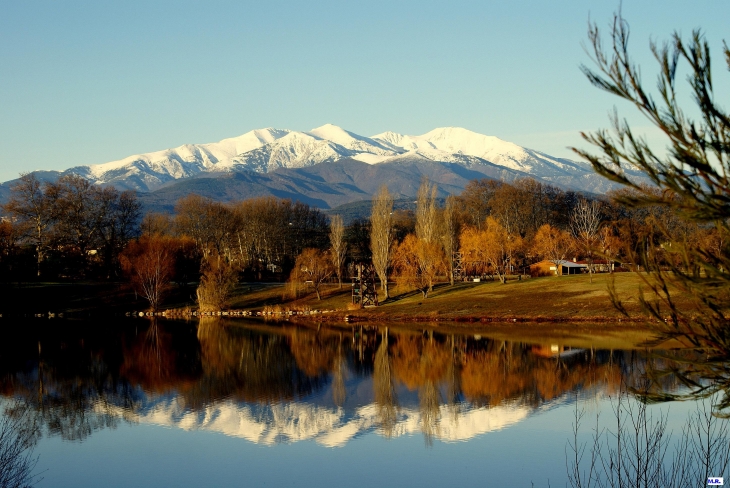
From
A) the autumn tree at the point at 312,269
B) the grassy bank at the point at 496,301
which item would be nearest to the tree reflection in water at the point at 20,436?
the grassy bank at the point at 496,301

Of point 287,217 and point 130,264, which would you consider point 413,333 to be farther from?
point 287,217

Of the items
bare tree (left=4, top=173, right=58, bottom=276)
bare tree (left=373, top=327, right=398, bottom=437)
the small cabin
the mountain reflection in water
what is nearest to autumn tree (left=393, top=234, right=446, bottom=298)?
the small cabin

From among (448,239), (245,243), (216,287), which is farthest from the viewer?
(245,243)

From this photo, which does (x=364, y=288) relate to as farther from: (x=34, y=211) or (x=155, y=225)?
(x=155, y=225)

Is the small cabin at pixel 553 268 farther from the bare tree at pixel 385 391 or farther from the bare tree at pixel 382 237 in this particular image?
the bare tree at pixel 385 391

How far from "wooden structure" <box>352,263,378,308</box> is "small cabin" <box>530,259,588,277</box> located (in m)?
21.9

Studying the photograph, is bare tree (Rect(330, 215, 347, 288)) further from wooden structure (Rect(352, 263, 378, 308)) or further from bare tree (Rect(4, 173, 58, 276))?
bare tree (Rect(4, 173, 58, 276))

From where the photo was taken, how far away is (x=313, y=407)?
84.9 feet

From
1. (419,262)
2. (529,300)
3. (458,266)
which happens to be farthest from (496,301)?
(458,266)

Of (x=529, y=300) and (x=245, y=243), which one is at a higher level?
(x=245, y=243)

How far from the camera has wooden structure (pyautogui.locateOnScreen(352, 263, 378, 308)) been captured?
5872 cm

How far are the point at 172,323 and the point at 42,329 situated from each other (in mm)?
9214

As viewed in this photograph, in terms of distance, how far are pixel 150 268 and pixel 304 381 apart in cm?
3535

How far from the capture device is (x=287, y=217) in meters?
95.2
